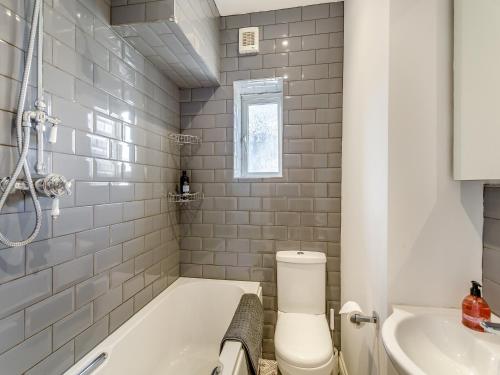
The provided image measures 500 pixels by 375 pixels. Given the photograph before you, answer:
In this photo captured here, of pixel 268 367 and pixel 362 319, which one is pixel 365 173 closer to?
pixel 362 319

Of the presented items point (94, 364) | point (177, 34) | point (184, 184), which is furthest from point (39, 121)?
point (184, 184)

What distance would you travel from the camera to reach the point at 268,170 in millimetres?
2312

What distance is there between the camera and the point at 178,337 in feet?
6.32

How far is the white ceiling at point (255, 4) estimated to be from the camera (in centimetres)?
200

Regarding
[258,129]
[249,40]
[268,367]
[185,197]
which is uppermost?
[249,40]

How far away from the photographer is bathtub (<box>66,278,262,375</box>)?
4.14 feet

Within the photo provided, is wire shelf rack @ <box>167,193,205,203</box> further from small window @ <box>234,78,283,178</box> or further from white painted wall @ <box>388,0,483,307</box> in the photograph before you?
white painted wall @ <box>388,0,483,307</box>

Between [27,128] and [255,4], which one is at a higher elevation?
[255,4]

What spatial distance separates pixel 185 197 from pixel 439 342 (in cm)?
182

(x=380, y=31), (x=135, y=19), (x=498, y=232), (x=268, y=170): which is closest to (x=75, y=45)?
(x=135, y=19)

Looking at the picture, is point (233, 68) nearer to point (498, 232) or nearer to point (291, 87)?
point (291, 87)

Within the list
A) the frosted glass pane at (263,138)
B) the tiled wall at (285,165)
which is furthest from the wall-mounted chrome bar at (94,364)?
the frosted glass pane at (263,138)

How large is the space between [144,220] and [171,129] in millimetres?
798

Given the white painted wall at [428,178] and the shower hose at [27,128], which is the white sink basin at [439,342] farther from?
the shower hose at [27,128]
